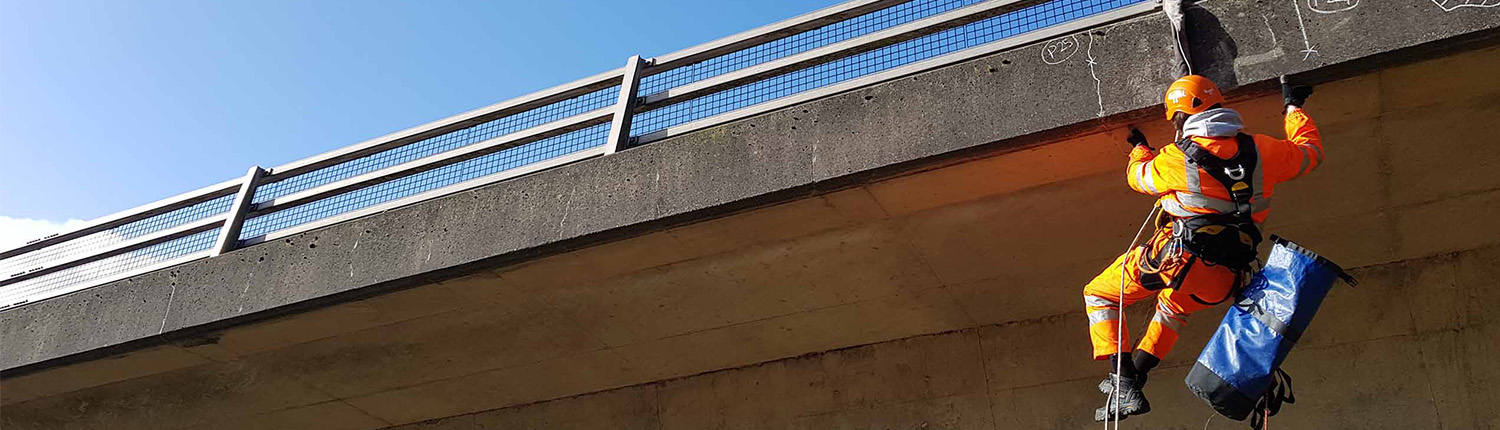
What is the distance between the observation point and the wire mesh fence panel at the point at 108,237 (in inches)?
306

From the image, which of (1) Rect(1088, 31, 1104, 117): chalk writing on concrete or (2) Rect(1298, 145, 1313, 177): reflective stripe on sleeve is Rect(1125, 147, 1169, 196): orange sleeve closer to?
(1) Rect(1088, 31, 1104, 117): chalk writing on concrete

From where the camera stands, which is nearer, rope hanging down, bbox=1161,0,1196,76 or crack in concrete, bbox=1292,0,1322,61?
crack in concrete, bbox=1292,0,1322,61

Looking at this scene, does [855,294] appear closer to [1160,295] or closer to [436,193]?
[1160,295]

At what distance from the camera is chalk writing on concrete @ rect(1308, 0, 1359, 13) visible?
4.38 meters

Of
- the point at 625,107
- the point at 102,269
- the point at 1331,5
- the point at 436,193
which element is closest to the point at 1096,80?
the point at 1331,5

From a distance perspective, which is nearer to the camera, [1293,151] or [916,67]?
[1293,151]

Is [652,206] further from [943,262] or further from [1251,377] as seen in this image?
[1251,377]

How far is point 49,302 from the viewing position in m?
7.02

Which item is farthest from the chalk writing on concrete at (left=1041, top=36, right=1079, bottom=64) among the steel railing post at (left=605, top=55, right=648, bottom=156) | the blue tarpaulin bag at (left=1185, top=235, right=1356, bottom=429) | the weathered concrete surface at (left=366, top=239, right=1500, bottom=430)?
the steel railing post at (left=605, top=55, right=648, bottom=156)

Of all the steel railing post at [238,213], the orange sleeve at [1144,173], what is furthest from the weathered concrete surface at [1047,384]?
the steel railing post at [238,213]

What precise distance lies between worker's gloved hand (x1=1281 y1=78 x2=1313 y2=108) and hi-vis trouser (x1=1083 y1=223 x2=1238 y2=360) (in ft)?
2.27

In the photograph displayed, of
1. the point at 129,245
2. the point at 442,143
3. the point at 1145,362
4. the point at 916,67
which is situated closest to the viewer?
the point at 1145,362

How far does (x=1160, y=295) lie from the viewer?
454 centimetres

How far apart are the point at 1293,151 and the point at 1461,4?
87 cm
